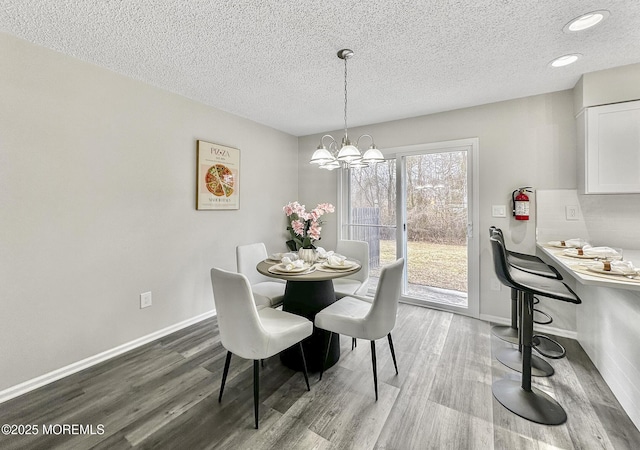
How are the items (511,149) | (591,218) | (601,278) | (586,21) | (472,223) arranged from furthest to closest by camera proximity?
(472,223) < (511,149) < (591,218) < (586,21) < (601,278)

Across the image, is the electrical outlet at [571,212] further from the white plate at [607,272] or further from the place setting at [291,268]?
the place setting at [291,268]

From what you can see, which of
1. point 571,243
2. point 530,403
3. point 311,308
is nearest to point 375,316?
point 311,308

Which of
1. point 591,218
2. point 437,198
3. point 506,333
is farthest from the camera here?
point 437,198

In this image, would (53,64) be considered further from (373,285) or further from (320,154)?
(373,285)

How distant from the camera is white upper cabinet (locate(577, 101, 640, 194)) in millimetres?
2264

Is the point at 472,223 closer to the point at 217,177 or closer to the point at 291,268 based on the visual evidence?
the point at 291,268

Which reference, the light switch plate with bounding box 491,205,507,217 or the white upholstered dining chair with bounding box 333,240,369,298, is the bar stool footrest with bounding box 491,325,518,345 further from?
the white upholstered dining chair with bounding box 333,240,369,298

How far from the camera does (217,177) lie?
128 inches

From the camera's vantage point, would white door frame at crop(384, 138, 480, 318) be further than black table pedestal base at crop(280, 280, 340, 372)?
Yes

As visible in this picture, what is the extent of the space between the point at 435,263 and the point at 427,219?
57 centimetres

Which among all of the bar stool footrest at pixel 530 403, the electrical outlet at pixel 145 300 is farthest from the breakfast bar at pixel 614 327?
the electrical outlet at pixel 145 300

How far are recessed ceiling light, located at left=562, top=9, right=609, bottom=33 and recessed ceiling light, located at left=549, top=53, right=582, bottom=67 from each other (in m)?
0.37

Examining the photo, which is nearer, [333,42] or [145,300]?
[333,42]

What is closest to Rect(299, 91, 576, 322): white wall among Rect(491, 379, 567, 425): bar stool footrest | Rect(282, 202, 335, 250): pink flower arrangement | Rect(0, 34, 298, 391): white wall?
Rect(491, 379, 567, 425): bar stool footrest
